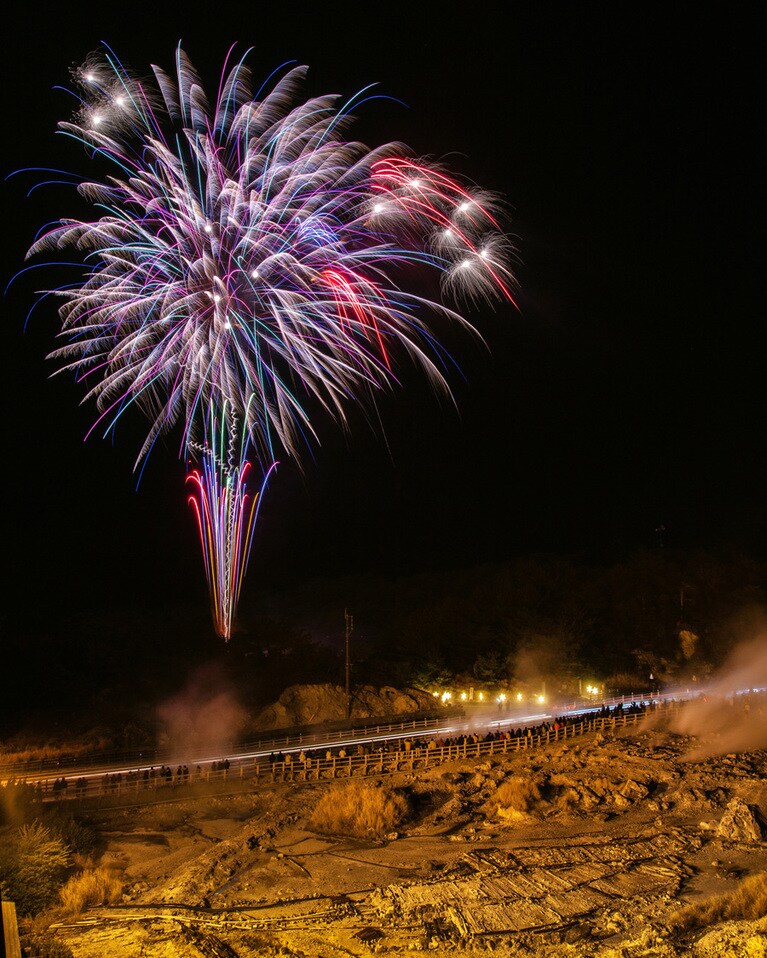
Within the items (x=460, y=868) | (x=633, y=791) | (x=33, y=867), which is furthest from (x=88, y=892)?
(x=633, y=791)

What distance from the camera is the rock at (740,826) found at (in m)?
16.8

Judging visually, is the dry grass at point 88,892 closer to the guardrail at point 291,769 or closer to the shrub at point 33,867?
the shrub at point 33,867

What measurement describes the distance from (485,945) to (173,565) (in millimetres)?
65327

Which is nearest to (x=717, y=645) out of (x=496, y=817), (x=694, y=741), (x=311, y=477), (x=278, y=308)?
(x=694, y=741)

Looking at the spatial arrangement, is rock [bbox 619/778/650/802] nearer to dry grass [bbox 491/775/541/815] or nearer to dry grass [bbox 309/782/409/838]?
dry grass [bbox 491/775/541/815]

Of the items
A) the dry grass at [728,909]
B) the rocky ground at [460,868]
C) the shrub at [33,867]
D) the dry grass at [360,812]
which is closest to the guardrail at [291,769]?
the rocky ground at [460,868]

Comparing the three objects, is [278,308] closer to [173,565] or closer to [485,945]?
[485,945]

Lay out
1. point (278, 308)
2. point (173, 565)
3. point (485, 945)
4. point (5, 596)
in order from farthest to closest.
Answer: point (173, 565)
point (5, 596)
point (278, 308)
point (485, 945)

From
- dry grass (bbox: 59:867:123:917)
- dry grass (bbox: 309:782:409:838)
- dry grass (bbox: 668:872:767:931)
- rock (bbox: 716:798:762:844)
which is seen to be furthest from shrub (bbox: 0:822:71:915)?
rock (bbox: 716:798:762:844)

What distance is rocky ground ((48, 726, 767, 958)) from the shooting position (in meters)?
12.0

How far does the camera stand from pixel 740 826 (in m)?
17.1

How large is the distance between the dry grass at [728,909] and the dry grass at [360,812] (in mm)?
7816

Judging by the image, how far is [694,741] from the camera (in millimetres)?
26672

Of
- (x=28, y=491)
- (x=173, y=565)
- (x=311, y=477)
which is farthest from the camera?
(x=311, y=477)
